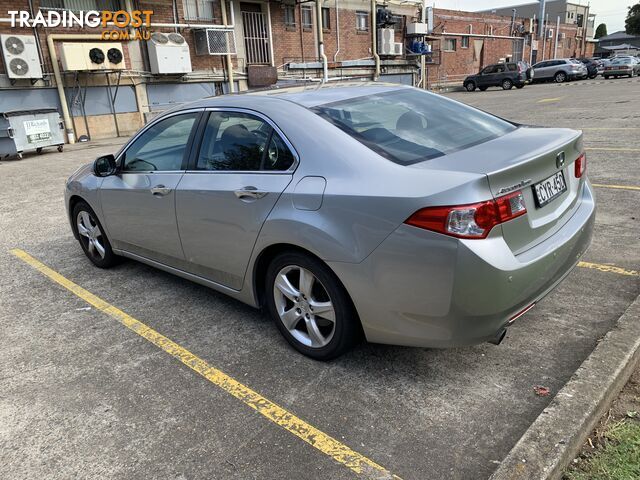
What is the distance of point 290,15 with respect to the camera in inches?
919

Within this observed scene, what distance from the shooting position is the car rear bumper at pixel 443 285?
237 centimetres

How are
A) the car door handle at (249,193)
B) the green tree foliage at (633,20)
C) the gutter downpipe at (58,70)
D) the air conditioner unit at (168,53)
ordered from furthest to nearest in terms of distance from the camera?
the green tree foliage at (633,20) → the air conditioner unit at (168,53) → the gutter downpipe at (58,70) → the car door handle at (249,193)

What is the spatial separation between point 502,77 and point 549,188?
3354 centimetres

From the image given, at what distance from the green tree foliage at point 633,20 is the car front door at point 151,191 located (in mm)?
81412

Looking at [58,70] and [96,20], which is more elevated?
[96,20]

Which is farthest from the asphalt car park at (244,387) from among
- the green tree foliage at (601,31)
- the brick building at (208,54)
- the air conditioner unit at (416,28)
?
the green tree foliage at (601,31)

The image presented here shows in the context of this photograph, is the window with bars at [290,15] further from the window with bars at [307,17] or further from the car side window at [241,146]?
the car side window at [241,146]

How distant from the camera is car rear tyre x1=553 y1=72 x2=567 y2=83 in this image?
36.2 metres

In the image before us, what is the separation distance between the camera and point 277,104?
326cm

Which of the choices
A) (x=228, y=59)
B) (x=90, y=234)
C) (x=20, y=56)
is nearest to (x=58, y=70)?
(x=20, y=56)

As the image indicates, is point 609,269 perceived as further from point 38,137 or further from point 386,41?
point 386,41

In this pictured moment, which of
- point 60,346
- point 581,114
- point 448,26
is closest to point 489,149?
point 60,346

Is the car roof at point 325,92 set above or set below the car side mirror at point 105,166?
above

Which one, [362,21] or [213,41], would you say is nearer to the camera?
[213,41]
